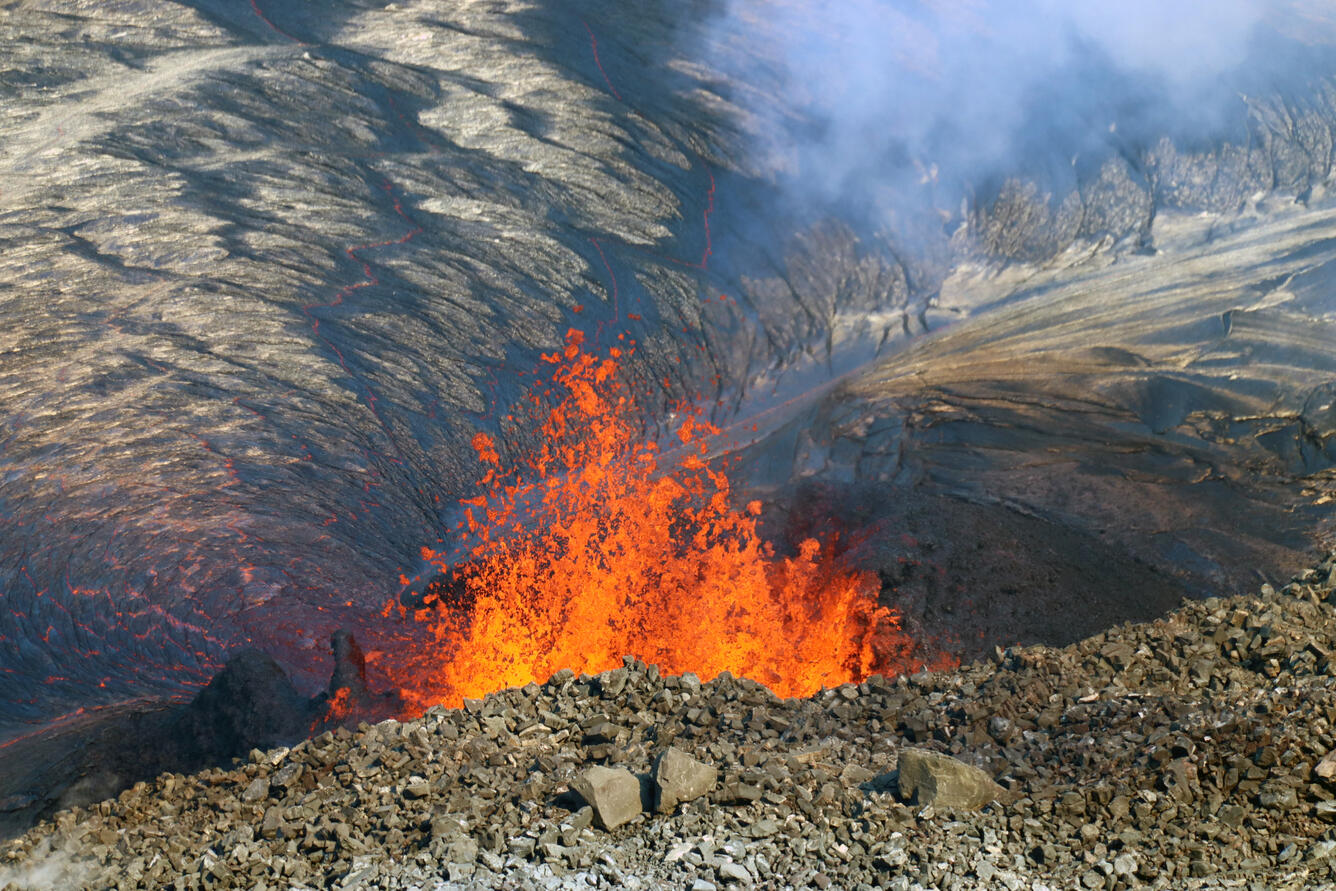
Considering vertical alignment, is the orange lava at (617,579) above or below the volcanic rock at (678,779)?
below

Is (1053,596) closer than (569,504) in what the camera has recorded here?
Yes

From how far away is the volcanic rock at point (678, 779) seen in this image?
21.8 ft

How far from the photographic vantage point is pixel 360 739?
26.5 ft

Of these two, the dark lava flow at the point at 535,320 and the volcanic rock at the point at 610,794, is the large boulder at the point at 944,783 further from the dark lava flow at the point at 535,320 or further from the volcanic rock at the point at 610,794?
the dark lava flow at the point at 535,320

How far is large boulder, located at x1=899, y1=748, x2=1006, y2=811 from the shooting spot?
6.55m

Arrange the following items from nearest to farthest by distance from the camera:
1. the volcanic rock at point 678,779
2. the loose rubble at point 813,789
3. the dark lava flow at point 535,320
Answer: the loose rubble at point 813,789 < the volcanic rock at point 678,779 < the dark lava flow at point 535,320

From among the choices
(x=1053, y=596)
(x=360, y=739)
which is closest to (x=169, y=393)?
(x=360, y=739)

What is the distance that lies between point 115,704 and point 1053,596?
11732 millimetres

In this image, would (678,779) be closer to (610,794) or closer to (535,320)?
(610,794)

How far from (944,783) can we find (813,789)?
Answer: 90 cm

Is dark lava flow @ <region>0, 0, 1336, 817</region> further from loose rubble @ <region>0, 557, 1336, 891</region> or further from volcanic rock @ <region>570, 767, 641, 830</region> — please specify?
volcanic rock @ <region>570, 767, 641, 830</region>

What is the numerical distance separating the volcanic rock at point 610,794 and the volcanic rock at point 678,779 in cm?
16

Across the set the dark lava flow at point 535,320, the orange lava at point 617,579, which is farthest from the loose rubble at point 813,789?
the dark lava flow at point 535,320

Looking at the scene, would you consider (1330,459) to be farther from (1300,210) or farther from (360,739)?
(360,739)
